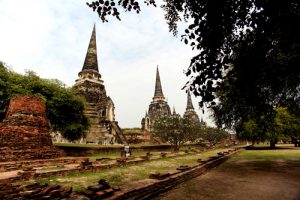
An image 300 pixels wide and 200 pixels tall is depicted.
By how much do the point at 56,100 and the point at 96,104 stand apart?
1462 centimetres

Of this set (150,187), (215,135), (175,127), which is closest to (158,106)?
(215,135)

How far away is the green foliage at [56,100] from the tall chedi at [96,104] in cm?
921

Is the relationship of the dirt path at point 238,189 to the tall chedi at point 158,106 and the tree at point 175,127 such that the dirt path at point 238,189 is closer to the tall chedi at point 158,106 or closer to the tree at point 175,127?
the tree at point 175,127

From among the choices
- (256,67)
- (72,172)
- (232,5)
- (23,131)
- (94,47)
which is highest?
(94,47)

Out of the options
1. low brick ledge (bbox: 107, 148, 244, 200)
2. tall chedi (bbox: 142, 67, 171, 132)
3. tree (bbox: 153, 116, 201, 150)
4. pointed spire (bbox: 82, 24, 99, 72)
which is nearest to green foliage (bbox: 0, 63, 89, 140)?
tree (bbox: 153, 116, 201, 150)

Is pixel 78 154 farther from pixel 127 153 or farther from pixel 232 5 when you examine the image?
pixel 232 5

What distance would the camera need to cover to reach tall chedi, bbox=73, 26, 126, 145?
31.2 meters

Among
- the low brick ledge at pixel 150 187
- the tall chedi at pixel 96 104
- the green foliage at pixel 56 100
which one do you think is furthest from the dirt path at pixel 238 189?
the tall chedi at pixel 96 104

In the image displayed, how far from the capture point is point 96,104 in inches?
1369

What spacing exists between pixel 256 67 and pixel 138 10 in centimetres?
284

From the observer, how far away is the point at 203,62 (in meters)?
4.89

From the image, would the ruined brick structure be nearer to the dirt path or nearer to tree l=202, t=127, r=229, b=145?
the dirt path

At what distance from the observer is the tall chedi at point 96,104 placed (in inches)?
1229

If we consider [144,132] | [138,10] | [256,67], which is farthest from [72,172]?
[144,132]
